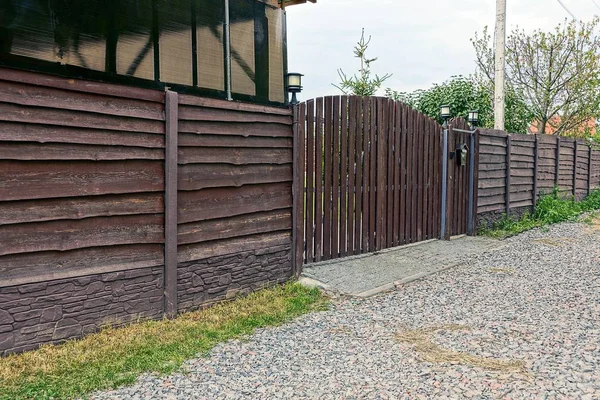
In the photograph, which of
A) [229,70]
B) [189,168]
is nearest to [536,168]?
[229,70]

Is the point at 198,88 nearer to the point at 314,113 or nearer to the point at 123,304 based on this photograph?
the point at 314,113

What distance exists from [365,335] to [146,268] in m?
1.75

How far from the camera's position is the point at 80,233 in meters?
3.48

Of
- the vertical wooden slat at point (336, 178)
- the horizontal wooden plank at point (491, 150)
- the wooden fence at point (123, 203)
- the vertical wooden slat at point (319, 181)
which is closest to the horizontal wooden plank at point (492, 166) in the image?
the horizontal wooden plank at point (491, 150)

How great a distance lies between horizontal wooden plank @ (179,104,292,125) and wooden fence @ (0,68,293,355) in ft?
0.03

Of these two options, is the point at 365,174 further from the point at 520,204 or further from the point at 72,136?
the point at 520,204

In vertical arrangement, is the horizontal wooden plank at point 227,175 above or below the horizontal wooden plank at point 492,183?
above

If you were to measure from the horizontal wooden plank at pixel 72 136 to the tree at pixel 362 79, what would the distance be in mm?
7478

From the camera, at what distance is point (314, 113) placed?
5523 mm

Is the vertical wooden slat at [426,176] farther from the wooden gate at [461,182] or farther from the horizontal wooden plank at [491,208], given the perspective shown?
the horizontal wooden plank at [491,208]

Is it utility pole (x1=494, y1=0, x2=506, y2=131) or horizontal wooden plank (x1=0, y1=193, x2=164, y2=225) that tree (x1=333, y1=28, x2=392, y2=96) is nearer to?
utility pole (x1=494, y1=0, x2=506, y2=131)

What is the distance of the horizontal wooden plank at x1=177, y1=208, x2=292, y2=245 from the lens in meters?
4.19

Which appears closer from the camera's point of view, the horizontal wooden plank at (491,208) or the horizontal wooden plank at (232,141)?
the horizontal wooden plank at (232,141)

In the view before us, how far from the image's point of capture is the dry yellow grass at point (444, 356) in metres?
3.09
